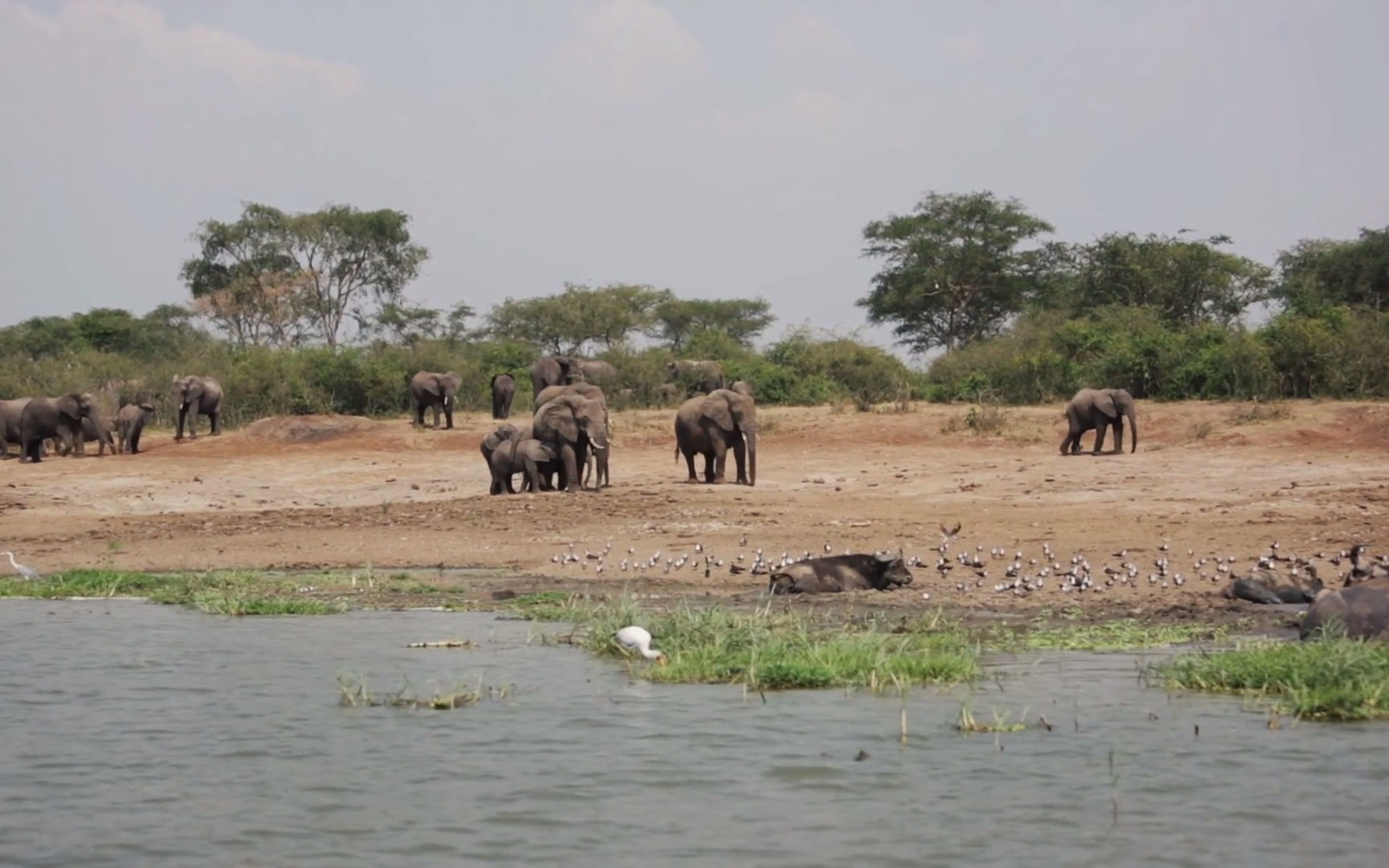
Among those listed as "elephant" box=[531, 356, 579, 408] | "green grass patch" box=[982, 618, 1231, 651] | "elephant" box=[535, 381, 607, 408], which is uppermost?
"elephant" box=[531, 356, 579, 408]

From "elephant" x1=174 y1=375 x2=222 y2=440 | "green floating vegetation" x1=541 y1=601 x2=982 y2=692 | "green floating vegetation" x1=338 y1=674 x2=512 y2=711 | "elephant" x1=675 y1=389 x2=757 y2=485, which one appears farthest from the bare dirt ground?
"green floating vegetation" x1=338 y1=674 x2=512 y2=711

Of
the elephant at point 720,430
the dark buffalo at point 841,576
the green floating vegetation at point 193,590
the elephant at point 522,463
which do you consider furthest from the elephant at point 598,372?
the dark buffalo at point 841,576

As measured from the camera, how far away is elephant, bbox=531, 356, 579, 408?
34625 mm

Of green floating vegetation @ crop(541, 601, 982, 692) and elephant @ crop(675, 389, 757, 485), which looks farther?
elephant @ crop(675, 389, 757, 485)

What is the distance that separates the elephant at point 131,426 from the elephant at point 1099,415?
50.6 ft

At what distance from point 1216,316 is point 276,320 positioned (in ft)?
92.7

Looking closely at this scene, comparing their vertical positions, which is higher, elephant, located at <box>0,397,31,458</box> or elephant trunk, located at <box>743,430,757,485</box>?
elephant, located at <box>0,397,31,458</box>

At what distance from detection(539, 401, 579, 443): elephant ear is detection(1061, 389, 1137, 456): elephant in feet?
23.9

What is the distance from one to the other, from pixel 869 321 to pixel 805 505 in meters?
31.6

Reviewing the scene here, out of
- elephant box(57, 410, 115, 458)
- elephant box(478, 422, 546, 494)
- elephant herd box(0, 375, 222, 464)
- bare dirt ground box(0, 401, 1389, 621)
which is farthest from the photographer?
elephant box(57, 410, 115, 458)

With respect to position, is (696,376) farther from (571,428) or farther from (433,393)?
(571,428)

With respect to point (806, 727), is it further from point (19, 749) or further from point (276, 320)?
point (276, 320)

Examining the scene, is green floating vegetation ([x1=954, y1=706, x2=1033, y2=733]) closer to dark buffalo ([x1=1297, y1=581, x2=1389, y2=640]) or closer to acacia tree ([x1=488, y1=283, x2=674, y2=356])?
dark buffalo ([x1=1297, y1=581, x2=1389, y2=640])

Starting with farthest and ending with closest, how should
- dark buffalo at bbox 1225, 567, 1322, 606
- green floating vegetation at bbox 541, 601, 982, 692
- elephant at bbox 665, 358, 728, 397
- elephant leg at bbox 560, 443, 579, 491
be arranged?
elephant at bbox 665, 358, 728, 397 < elephant leg at bbox 560, 443, 579, 491 < dark buffalo at bbox 1225, 567, 1322, 606 < green floating vegetation at bbox 541, 601, 982, 692
